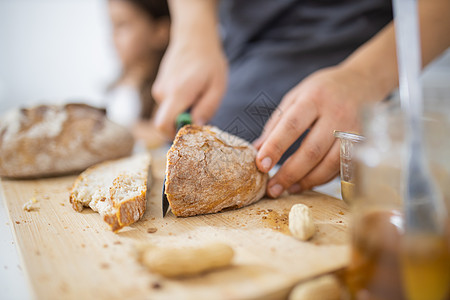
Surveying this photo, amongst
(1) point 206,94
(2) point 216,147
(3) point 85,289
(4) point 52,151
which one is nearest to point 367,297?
(3) point 85,289

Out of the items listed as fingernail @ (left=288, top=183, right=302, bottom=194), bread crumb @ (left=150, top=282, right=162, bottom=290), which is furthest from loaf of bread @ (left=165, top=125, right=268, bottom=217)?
bread crumb @ (left=150, top=282, right=162, bottom=290)

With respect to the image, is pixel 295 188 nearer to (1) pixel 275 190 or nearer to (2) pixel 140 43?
(1) pixel 275 190

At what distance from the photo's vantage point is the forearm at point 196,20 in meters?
2.07

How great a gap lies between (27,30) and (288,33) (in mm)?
4399

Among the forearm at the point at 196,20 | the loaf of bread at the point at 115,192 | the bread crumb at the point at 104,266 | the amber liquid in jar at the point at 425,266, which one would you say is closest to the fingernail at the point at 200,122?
the loaf of bread at the point at 115,192

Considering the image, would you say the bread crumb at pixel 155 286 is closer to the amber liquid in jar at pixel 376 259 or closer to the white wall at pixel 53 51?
the amber liquid in jar at pixel 376 259

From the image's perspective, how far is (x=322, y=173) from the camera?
1359 mm

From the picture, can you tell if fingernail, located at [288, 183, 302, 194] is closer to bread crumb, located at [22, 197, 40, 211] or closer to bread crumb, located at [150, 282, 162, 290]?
bread crumb, located at [150, 282, 162, 290]

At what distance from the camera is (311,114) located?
1341mm

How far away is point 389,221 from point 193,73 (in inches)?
52.3

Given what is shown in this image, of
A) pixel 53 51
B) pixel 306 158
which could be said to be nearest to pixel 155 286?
pixel 306 158

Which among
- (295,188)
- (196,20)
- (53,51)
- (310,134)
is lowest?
(295,188)

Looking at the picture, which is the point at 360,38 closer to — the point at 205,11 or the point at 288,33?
the point at 288,33

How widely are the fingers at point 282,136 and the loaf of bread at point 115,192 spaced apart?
1.46 feet
